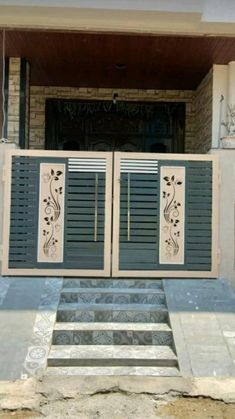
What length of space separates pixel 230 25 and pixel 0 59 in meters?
3.75

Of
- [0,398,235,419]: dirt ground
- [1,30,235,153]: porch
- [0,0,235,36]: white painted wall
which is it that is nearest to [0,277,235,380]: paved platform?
[0,398,235,419]: dirt ground

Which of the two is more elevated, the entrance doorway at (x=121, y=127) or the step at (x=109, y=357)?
the entrance doorway at (x=121, y=127)

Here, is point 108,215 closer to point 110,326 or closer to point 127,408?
point 110,326

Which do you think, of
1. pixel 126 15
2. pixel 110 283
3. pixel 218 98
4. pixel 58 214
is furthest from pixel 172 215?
pixel 126 15

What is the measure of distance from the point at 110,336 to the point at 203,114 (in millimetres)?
4885

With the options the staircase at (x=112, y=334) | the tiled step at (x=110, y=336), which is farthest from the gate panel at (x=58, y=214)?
the tiled step at (x=110, y=336)

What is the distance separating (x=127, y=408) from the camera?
3.79 metres

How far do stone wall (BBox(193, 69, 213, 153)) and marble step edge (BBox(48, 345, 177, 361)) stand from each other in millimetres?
4061

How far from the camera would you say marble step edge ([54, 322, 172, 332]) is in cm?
503

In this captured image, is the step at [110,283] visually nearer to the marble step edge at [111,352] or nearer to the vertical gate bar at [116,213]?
the vertical gate bar at [116,213]

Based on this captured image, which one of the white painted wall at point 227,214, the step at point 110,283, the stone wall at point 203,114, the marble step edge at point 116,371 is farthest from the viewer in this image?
the stone wall at point 203,114

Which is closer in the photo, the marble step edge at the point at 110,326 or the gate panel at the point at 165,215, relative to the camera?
the marble step edge at the point at 110,326

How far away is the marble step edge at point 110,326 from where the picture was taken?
5031 mm

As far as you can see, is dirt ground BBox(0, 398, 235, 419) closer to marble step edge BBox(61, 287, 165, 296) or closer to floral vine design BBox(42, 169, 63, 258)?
marble step edge BBox(61, 287, 165, 296)
